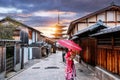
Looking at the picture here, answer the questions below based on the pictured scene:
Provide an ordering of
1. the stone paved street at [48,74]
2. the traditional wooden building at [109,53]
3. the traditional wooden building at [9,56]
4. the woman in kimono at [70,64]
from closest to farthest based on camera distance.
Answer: the traditional wooden building at [109,53]
the woman in kimono at [70,64]
the traditional wooden building at [9,56]
the stone paved street at [48,74]

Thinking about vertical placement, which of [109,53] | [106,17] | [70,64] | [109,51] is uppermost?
[106,17]

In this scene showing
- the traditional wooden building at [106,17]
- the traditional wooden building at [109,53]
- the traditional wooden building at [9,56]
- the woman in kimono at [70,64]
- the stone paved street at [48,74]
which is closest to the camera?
the traditional wooden building at [109,53]

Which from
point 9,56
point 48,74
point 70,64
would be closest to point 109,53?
point 70,64

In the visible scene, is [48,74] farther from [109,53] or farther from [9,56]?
[109,53]

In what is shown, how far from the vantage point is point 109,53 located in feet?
50.3

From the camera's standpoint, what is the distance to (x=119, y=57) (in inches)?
524

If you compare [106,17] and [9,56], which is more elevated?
[106,17]

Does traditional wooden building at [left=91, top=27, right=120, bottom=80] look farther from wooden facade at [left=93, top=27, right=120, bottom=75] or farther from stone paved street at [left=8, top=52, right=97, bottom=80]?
stone paved street at [left=8, top=52, right=97, bottom=80]

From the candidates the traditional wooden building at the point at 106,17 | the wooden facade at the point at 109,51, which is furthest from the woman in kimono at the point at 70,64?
the traditional wooden building at the point at 106,17

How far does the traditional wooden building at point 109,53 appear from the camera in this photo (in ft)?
44.4

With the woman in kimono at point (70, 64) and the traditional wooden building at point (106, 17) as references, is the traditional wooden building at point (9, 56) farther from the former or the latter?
the traditional wooden building at point (106, 17)

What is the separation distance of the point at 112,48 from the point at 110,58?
0.84 meters

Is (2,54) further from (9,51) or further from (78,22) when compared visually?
(78,22)

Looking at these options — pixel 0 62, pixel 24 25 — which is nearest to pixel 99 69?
pixel 0 62
